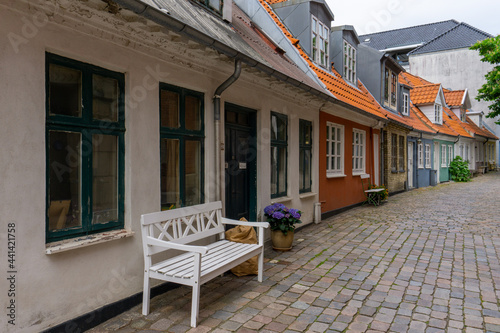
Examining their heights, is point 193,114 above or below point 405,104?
below

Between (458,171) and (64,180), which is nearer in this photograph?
(64,180)

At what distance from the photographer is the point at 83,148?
3.65 meters

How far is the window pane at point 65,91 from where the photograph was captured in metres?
3.37

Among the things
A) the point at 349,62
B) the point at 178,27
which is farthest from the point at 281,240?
the point at 349,62

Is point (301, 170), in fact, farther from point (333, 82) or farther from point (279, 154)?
point (333, 82)

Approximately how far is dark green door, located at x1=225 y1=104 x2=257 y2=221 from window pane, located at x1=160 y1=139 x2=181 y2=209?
1.53m

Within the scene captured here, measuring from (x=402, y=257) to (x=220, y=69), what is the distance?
164 inches

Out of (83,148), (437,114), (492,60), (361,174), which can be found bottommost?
(361,174)

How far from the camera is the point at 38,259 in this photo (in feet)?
10.4

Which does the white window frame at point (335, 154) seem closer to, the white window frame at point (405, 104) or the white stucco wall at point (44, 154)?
the white stucco wall at point (44, 154)

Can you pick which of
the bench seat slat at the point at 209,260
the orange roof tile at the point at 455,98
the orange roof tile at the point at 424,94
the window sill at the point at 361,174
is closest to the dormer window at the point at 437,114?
the orange roof tile at the point at 424,94

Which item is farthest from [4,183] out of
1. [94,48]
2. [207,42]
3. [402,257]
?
[402,257]

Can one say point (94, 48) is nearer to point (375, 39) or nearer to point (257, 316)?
point (257, 316)

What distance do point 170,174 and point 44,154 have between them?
174 centimetres
